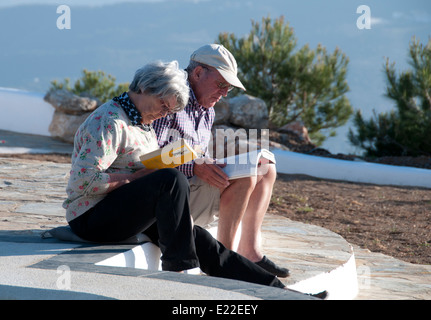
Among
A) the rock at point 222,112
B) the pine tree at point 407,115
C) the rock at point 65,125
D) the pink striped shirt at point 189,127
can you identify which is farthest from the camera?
the pine tree at point 407,115

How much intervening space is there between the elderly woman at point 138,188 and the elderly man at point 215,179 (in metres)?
0.30

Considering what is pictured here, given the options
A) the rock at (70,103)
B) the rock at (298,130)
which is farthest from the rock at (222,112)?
the rock at (70,103)

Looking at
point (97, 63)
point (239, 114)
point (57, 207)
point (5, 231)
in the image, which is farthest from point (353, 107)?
point (97, 63)

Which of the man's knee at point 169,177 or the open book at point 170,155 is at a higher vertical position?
the open book at point 170,155

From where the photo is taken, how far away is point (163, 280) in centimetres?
241

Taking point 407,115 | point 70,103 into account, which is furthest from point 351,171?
point 70,103

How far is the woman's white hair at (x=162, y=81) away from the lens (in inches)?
112

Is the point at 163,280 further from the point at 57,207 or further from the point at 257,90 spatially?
the point at 257,90

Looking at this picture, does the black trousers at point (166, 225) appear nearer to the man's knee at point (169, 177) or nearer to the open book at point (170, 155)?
the man's knee at point (169, 177)

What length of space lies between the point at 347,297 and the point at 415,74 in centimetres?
851

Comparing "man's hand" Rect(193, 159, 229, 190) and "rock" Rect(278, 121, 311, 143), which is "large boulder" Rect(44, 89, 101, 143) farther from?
"man's hand" Rect(193, 159, 229, 190)

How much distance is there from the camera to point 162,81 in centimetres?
285

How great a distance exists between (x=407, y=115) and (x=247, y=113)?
305 centimetres

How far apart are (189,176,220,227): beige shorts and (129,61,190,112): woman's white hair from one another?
618 millimetres
